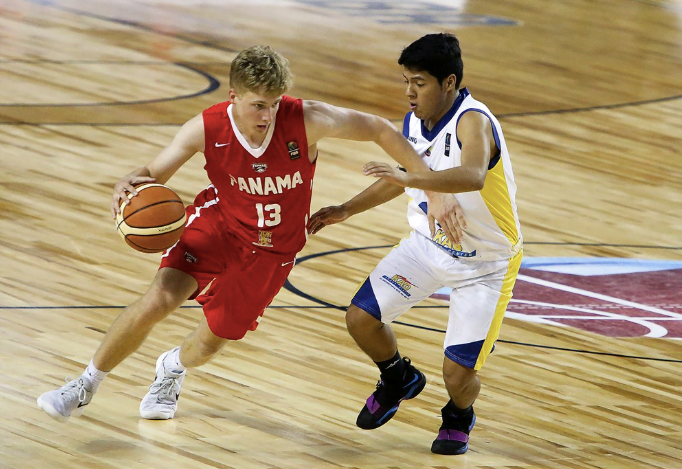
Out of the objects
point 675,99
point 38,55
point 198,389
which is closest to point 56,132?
point 38,55

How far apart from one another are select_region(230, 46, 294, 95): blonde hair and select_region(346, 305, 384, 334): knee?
1.02 m

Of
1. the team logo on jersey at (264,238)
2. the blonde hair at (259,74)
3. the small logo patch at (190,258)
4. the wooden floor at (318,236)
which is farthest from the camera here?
the wooden floor at (318,236)

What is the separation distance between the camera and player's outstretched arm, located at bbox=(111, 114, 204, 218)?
452 cm

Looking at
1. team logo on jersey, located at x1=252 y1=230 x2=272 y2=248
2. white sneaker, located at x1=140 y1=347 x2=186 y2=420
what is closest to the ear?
team logo on jersey, located at x1=252 y1=230 x2=272 y2=248

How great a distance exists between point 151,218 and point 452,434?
1.49 meters

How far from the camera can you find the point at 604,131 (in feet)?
39.6

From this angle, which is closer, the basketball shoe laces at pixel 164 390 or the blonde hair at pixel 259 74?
the blonde hair at pixel 259 74

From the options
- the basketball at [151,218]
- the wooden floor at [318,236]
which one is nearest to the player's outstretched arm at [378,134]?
the basketball at [151,218]

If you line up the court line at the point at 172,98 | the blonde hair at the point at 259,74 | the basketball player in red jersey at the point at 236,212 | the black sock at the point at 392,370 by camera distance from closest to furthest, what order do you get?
the blonde hair at the point at 259,74 < the basketball player in red jersey at the point at 236,212 < the black sock at the point at 392,370 < the court line at the point at 172,98

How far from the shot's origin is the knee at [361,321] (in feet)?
16.5

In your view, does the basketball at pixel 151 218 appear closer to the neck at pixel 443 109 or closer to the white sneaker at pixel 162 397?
the white sneaker at pixel 162 397

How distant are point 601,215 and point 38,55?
6.04m

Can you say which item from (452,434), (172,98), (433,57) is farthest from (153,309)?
(172,98)

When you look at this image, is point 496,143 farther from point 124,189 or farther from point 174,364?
point 174,364
